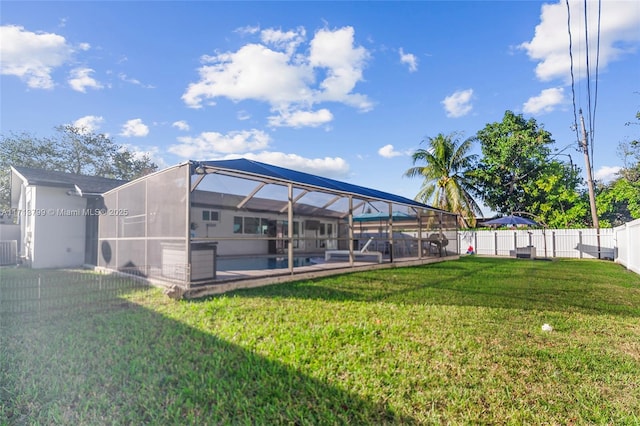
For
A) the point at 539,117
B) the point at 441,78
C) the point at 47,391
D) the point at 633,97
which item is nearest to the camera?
the point at 47,391

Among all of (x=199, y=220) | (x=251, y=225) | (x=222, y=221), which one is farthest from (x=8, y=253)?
(x=251, y=225)

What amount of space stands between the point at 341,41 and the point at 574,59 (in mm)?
8178

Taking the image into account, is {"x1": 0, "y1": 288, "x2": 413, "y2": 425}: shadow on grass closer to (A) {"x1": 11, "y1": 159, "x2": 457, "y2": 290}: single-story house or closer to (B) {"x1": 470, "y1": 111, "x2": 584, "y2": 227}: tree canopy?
(A) {"x1": 11, "y1": 159, "x2": 457, "y2": 290}: single-story house

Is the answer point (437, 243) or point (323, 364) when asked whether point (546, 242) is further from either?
point (323, 364)

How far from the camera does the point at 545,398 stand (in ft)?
7.86

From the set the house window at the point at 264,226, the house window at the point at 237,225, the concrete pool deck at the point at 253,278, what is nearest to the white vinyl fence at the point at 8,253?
the house window at the point at 237,225

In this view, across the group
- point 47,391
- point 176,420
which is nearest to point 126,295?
point 47,391

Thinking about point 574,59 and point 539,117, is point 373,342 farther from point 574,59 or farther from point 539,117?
point 539,117

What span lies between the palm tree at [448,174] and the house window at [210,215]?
1464 centimetres

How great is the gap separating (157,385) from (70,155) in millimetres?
30475

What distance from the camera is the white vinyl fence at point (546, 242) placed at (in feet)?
53.0

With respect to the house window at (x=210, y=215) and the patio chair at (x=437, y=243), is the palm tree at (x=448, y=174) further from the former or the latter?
the house window at (x=210, y=215)

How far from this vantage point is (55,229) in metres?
10.8

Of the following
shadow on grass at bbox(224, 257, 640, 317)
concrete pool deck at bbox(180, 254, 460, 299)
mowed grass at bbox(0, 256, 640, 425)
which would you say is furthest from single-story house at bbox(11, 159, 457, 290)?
mowed grass at bbox(0, 256, 640, 425)
